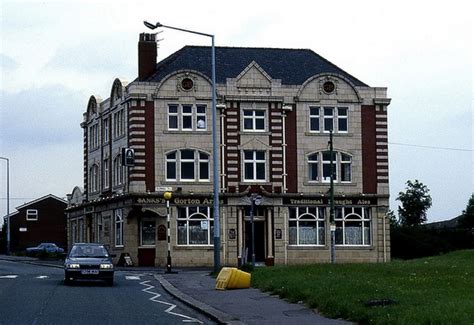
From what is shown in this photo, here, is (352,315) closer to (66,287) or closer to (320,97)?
(66,287)

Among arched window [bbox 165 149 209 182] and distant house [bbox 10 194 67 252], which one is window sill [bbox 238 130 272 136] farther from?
distant house [bbox 10 194 67 252]

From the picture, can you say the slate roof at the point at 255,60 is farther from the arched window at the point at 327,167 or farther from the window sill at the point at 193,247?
the window sill at the point at 193,247

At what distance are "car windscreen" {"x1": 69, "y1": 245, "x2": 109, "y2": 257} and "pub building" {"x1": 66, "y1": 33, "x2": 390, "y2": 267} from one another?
20.5m

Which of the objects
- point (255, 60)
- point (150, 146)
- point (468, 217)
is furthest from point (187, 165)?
point (468, 217)

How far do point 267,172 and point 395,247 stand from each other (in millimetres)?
13179

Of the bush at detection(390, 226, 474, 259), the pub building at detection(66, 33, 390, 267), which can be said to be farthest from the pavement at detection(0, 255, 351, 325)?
the bush at detection(390, 226, 474, 259)

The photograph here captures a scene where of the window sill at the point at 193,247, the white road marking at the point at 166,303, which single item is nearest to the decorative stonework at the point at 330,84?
the window sill at the point at 193,247

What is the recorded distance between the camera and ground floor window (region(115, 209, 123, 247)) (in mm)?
59812

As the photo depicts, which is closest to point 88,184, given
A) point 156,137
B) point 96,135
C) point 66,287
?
point 96,135

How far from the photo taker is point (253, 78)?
5919cm

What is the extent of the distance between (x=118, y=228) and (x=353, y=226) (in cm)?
1413

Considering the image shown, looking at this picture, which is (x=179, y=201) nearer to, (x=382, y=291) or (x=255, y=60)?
(x=255, y=60)

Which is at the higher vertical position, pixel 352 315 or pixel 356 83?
pixel 356 83

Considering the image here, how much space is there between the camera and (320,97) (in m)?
60.1
